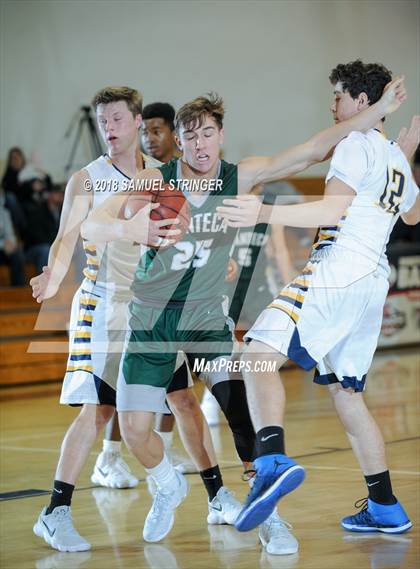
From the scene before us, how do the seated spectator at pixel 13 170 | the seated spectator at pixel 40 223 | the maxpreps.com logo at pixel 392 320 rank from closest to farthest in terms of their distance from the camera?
the seated spectator at pixel 40 223, the seated spectator at pixel 13 170, the maxpreps.com logo at pixel 392 320

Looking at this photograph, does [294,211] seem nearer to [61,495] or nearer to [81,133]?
[61,495]

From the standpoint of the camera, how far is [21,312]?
36.7ft

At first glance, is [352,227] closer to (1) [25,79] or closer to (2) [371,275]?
(2) [371,275]

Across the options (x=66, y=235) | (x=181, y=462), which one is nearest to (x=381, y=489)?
(x=66, y=235)

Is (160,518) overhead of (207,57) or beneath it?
beneath

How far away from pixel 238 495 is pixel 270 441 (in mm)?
1616

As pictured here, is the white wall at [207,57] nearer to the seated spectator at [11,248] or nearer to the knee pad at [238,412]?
the seated spectator at [11,248]

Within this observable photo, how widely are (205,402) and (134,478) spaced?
8.62 ft

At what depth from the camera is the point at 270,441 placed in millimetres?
3867

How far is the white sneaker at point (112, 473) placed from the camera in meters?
5.80

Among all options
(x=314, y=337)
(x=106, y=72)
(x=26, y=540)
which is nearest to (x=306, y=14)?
(x=314, y=337)

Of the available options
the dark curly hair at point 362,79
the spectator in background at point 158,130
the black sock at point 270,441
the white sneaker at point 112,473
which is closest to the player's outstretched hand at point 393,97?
the dark curly hair at point 362,79

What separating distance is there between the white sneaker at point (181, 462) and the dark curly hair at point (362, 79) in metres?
2.66

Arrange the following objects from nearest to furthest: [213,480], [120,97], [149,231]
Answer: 1. [149,231]
2. [120,97]
3. [213,480]
